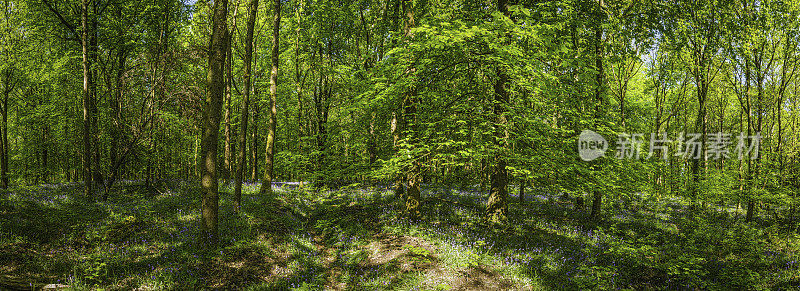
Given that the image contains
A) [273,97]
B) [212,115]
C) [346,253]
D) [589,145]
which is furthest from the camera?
[273,97]

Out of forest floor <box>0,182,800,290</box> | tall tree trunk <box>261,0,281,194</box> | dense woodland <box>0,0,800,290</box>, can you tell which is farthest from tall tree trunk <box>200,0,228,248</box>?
tall tree trunk <box>261,0,281,194</box>

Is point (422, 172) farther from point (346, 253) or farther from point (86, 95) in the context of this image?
point (86, 95)

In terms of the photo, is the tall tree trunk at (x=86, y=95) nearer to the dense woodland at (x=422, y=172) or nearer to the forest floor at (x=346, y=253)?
the dense woodland at (x=422, y=172)

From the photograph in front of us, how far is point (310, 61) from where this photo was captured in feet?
60.3

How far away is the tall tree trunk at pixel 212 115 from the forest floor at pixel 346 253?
818 mm

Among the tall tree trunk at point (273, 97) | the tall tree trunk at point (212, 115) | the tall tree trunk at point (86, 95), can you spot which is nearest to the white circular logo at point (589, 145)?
the tall tree trunk at point (212, 115)

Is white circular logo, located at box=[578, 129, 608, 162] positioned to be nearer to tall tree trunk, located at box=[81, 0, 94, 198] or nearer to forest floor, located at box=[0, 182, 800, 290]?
forest floor, located at box=[0, 182, 800, 290]

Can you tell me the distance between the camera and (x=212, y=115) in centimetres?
733

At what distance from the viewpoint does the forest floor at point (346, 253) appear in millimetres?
6145

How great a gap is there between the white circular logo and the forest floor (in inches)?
98.4

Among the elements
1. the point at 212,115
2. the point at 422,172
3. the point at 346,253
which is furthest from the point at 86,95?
the point at 422,172

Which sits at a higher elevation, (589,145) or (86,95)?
(86,95)

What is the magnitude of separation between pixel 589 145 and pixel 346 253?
8.53 metres

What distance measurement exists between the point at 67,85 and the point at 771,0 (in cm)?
3909
